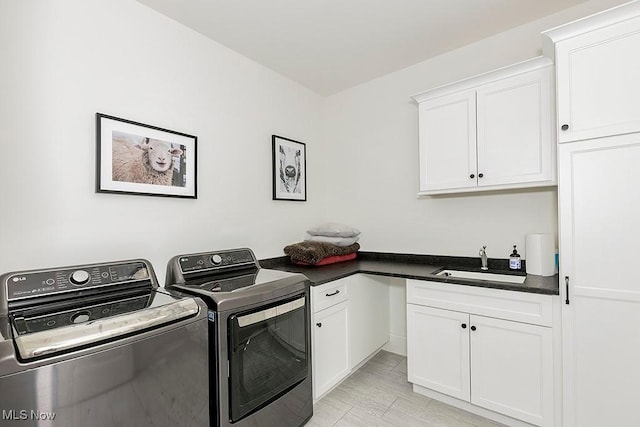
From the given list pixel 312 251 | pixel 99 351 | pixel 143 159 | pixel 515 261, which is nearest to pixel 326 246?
pixel 312 251

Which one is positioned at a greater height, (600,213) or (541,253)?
(600,213)

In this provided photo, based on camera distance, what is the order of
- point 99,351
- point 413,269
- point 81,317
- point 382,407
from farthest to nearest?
point 413,269, point 382,407, point 81,317, point 99,351

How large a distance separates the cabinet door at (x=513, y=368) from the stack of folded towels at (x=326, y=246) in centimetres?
118

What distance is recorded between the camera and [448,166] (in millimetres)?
2301

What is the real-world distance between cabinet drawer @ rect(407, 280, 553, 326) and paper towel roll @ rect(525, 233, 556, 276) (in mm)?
323

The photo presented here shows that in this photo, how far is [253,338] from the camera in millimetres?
1561

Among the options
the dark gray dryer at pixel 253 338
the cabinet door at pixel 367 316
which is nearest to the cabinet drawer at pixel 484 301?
the cabinet door at pixel 367 316

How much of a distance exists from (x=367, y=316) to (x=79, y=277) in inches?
77.9

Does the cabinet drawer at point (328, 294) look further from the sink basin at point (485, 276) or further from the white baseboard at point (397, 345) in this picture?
the white baseboard at point (397, 345)

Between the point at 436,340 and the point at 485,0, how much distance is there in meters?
2.22

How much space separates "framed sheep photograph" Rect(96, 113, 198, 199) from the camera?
170cm

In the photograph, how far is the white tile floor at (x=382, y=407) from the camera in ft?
6.30

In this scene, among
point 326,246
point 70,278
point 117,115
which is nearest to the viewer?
point 70,278

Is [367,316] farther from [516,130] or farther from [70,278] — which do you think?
[70,278]
